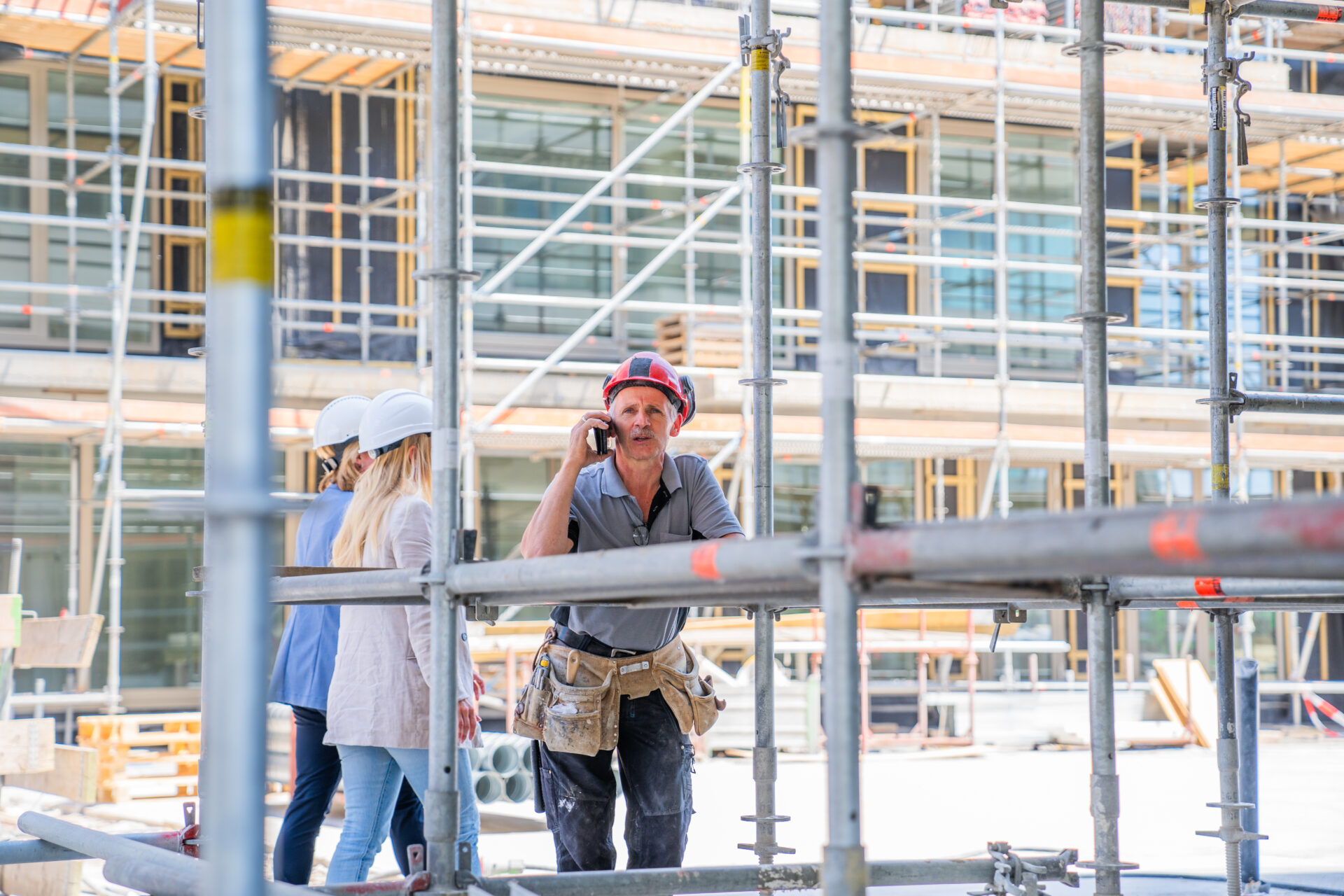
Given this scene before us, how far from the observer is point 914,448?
41.3 ft

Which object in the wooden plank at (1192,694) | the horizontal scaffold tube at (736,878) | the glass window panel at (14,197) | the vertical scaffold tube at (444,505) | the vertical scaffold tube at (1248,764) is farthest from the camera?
the wooden plank at (1192,694)

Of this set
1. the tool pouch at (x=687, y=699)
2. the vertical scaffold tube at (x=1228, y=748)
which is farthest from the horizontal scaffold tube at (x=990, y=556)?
the vertical scaffold tube at (x=1228, y=748)

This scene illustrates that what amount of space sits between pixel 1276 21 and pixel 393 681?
44.6ft

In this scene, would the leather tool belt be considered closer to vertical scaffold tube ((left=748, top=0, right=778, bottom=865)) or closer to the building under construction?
vertical scaffold tube ((left=748, top=0, right=778, bottom=865))

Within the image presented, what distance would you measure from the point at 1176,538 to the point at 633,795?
2545mm

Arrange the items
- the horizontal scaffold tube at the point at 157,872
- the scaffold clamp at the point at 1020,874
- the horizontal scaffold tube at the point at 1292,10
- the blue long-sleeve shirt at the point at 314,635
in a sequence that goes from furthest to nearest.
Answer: the horizontal scaffold tube at the point at 1292,10
the blue long-sleeve shirt at the point at 314,635
the scaffold clamp at the point at 1020,874
the horizontal scaffold tube at the point at 157,872

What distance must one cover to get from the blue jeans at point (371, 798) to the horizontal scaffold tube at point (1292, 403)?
252 cm

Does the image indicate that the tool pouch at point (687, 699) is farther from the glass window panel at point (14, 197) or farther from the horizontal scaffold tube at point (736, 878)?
the glass window panel at point (14, 197)

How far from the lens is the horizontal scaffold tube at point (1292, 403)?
4.52 metres

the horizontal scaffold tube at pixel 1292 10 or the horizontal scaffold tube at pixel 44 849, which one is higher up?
the horizontal scaffold tube at pixel 1292 10

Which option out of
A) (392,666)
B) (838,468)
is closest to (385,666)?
(392,666)

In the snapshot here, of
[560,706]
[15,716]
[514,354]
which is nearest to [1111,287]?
[514,354]

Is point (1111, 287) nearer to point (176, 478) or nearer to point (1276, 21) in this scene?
point (1276, 21)

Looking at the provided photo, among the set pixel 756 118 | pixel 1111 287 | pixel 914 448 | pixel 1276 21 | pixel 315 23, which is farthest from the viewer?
pixel 1111 287
